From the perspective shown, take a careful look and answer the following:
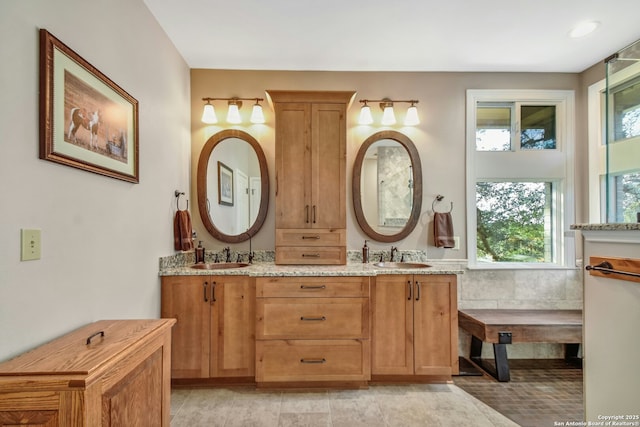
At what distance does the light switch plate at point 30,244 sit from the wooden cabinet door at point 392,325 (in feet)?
6.74

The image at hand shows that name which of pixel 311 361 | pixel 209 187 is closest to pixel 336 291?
pixel 311 361

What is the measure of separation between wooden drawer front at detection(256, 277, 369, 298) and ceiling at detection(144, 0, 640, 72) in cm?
192

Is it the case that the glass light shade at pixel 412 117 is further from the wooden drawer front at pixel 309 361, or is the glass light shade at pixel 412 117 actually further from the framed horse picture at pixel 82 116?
the framed horse picture at pixel 82 116

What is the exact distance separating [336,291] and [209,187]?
5.22ft

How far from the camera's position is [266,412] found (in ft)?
7.21

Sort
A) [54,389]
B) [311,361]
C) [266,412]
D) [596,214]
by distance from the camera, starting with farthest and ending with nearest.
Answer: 1. [596,214]
2. [311,361]
3. [266,412]
4. [54,389]

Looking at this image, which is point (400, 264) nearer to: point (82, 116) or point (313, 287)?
point (313, 287)

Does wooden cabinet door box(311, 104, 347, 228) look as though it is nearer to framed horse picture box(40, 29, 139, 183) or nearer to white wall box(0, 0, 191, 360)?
white wall box(0, 0, 191, 360)

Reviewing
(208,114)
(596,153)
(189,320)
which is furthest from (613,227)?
(208,114)

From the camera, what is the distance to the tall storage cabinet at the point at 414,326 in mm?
2523

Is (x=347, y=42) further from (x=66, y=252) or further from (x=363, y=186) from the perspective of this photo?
(x=66, y=252)

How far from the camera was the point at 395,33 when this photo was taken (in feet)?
8.30

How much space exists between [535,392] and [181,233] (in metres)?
3.08

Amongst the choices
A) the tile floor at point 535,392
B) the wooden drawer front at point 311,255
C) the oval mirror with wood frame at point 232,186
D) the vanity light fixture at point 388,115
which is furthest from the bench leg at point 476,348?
the oval mirror with wood frame at point 232,186
